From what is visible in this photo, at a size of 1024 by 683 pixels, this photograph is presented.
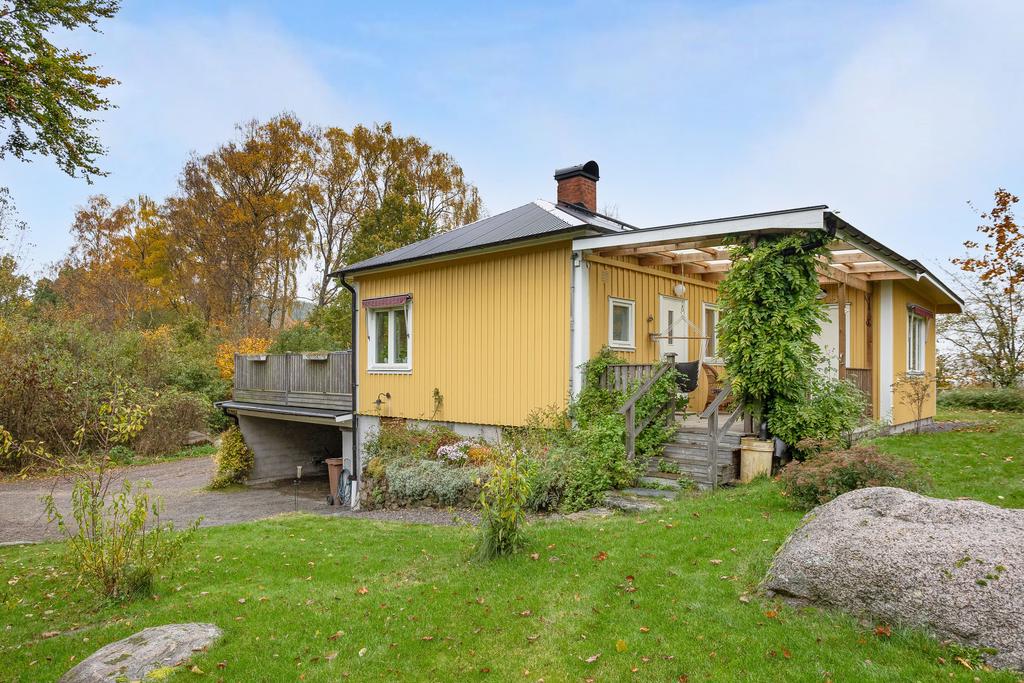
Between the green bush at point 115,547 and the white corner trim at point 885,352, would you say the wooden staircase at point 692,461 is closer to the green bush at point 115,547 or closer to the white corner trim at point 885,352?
the white corner trim at point 885,352

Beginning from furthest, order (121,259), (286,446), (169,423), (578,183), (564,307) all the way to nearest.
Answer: (121,259) → (169,423) → (286,446) → (578,183) → (564,307)

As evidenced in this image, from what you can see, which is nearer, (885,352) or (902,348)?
(885,352)

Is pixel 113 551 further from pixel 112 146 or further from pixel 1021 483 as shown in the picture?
pixel 1021 483

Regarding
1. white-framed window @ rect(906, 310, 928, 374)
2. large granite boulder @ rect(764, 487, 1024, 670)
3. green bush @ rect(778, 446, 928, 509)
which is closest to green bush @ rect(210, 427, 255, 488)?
green bush @ rect(778, 446, 928, 509)

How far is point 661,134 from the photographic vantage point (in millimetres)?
15039

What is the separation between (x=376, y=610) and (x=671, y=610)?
232 centimetres

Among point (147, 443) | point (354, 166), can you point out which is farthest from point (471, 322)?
point (354, 166)

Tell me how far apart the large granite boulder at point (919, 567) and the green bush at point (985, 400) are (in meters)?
17.4

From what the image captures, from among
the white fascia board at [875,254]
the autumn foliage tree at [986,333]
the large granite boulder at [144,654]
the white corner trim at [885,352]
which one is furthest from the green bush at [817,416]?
the autumn foliage tree at [986,333]

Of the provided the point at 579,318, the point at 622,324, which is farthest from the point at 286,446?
the point at 579,318

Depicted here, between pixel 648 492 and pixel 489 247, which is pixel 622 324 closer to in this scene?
pixel 489 247

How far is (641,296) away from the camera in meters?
10.8

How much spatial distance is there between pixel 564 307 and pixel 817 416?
3875 millimetres

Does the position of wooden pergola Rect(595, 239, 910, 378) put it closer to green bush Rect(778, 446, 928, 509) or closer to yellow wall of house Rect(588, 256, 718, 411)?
yellow wall of house Rect(588, 256, 718, 411)
